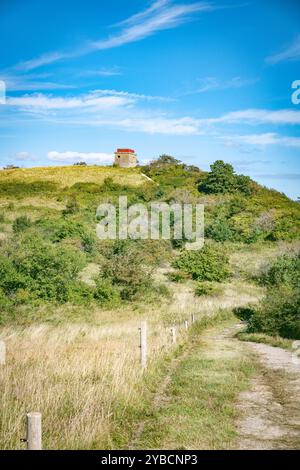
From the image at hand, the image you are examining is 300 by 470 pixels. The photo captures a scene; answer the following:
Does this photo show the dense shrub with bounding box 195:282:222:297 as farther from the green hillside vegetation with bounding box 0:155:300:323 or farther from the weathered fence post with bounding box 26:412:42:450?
the weathered fence post with bounding box 26:412:42:450

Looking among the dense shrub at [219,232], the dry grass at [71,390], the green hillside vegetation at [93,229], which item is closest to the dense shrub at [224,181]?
the green hillside vegetation at [93,229]

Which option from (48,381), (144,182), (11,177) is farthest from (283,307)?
(11,177)

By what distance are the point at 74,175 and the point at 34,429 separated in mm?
64674

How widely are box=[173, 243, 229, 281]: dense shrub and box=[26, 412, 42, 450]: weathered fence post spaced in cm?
2713

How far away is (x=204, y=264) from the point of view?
105ft

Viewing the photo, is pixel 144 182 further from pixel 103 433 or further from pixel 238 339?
pixel 103 433

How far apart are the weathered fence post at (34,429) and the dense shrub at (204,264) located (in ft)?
89.0

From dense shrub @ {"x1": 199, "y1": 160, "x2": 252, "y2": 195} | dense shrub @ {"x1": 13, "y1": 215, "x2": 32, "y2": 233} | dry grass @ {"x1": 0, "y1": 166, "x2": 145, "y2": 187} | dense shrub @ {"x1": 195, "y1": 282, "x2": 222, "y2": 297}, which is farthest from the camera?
dry grass @ {"x1": 0, "y1": 166, "x2": 145, "y2": 187}

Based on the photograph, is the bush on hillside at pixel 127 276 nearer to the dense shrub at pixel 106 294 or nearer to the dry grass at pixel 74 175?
the dense shrub at pixel 106 294

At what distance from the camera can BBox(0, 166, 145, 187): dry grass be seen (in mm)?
63562

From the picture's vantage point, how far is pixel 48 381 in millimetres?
7203

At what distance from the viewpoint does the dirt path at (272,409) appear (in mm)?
5863

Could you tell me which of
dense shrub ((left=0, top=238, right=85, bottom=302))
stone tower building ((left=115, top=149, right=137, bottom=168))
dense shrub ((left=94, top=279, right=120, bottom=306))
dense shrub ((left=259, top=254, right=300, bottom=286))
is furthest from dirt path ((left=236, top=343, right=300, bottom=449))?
stone tower building ((left=115, top=149, right=137, bottom=168))

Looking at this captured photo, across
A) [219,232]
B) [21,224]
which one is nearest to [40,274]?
[21,224]
